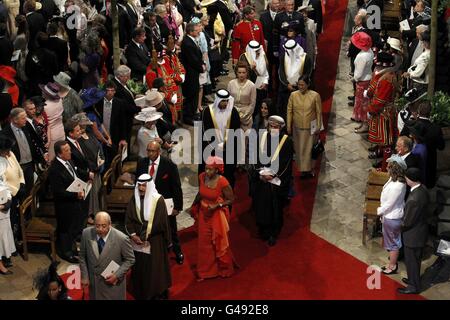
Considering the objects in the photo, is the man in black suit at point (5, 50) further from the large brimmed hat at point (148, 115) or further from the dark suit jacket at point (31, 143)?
the large brimmed hat at point (148, 115)

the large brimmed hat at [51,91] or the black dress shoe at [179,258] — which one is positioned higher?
the large brimmed hat at [51,91]

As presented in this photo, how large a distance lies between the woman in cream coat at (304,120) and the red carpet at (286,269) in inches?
25.3

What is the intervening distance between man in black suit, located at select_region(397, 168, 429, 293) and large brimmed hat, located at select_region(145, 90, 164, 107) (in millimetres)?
3881

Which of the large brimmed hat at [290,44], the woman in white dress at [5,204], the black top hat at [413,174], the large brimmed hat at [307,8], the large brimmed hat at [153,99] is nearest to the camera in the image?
the black top hat at [413,174]

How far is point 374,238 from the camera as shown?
42.9ft

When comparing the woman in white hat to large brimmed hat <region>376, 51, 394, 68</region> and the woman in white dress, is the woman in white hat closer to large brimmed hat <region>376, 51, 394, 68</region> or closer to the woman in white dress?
the woman in white dress

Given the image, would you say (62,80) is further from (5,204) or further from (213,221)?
(213,221)

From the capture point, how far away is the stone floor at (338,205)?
12109 millimetres

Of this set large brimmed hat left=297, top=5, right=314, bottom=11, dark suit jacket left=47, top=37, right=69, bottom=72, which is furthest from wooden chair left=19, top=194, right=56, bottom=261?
large brimmed hat left=297, top=5, right=314, bottom=11

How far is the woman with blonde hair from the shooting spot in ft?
38.3

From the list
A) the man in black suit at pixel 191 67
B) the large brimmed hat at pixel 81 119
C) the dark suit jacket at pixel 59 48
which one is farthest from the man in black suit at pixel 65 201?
the man in black suit at pixel 191 67

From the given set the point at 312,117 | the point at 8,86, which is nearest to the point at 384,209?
the point at 312,117

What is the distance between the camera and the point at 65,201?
40.0 ft

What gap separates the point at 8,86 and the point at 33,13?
1.79m
